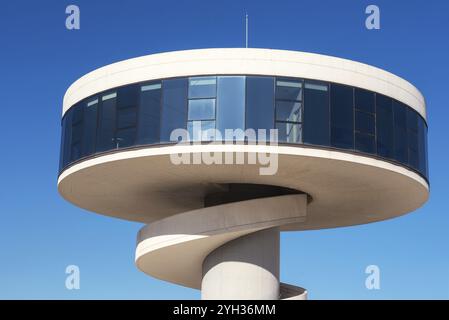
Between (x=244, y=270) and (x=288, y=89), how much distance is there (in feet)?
25.9

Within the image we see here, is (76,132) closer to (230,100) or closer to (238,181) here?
(238,181)

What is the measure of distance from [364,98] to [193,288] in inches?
575

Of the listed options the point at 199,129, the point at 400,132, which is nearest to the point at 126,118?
the point at 199,129

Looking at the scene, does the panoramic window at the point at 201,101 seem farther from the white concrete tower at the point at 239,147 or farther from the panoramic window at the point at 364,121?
the panoramic window at the point at 364,121

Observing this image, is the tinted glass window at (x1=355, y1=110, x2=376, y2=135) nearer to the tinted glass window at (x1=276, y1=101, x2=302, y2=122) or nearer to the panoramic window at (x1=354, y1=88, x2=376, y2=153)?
the panoramic window at (x1=354, y1=88, x2=376, y2=153)

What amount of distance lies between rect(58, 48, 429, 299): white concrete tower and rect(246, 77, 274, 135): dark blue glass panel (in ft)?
0.13

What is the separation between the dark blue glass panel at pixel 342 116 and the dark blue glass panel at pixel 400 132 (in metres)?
2.23

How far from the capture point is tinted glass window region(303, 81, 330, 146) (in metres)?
27.0


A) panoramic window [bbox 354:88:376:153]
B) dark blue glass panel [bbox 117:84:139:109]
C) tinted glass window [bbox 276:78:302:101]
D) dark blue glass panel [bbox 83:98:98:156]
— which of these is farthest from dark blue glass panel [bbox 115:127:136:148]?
panoramic window [bbox 354:88:376:153]

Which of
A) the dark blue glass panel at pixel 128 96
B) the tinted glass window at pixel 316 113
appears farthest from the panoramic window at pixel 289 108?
the dark blue glass panel at pixel 128 96

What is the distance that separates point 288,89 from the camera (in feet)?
88.7

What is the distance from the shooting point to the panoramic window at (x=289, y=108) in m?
26.7
